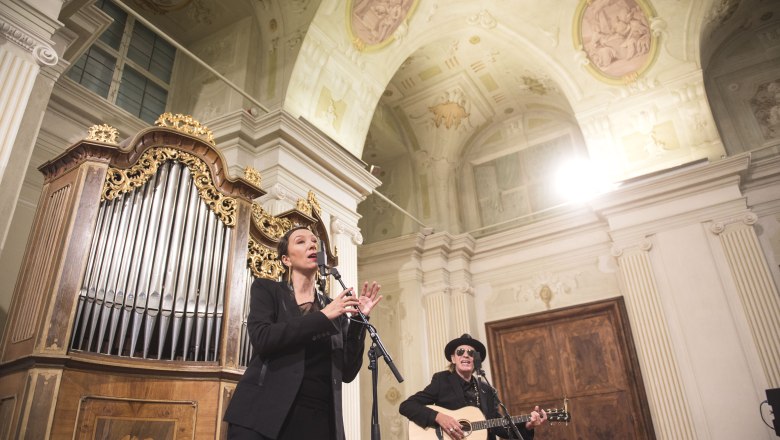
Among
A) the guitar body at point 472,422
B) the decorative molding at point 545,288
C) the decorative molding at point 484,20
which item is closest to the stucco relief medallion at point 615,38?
the decorative molding at point 484,20

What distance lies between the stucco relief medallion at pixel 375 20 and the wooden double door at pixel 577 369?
5.22m

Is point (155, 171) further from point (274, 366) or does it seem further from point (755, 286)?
point (755, 286)

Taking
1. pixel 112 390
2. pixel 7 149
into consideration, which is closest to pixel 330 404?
pixel 112 390

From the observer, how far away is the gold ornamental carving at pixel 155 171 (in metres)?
4.09

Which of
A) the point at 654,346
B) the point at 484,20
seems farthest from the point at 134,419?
the point at 484,20

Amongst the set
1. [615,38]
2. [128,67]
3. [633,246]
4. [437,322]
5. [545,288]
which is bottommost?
[437,322]

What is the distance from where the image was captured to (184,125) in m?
4.78

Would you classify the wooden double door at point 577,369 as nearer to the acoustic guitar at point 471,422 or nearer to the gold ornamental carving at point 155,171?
the acoustic guitar at point 471,422

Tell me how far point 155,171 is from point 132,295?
1.07 meters

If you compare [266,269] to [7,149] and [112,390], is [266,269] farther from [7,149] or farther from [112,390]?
[7,149]

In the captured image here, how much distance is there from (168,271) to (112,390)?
3.16 feet

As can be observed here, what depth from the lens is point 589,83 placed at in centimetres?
895

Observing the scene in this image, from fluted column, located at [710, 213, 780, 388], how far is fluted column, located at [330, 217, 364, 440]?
16.1ft

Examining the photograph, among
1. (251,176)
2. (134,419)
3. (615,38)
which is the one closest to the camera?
(134,419)
